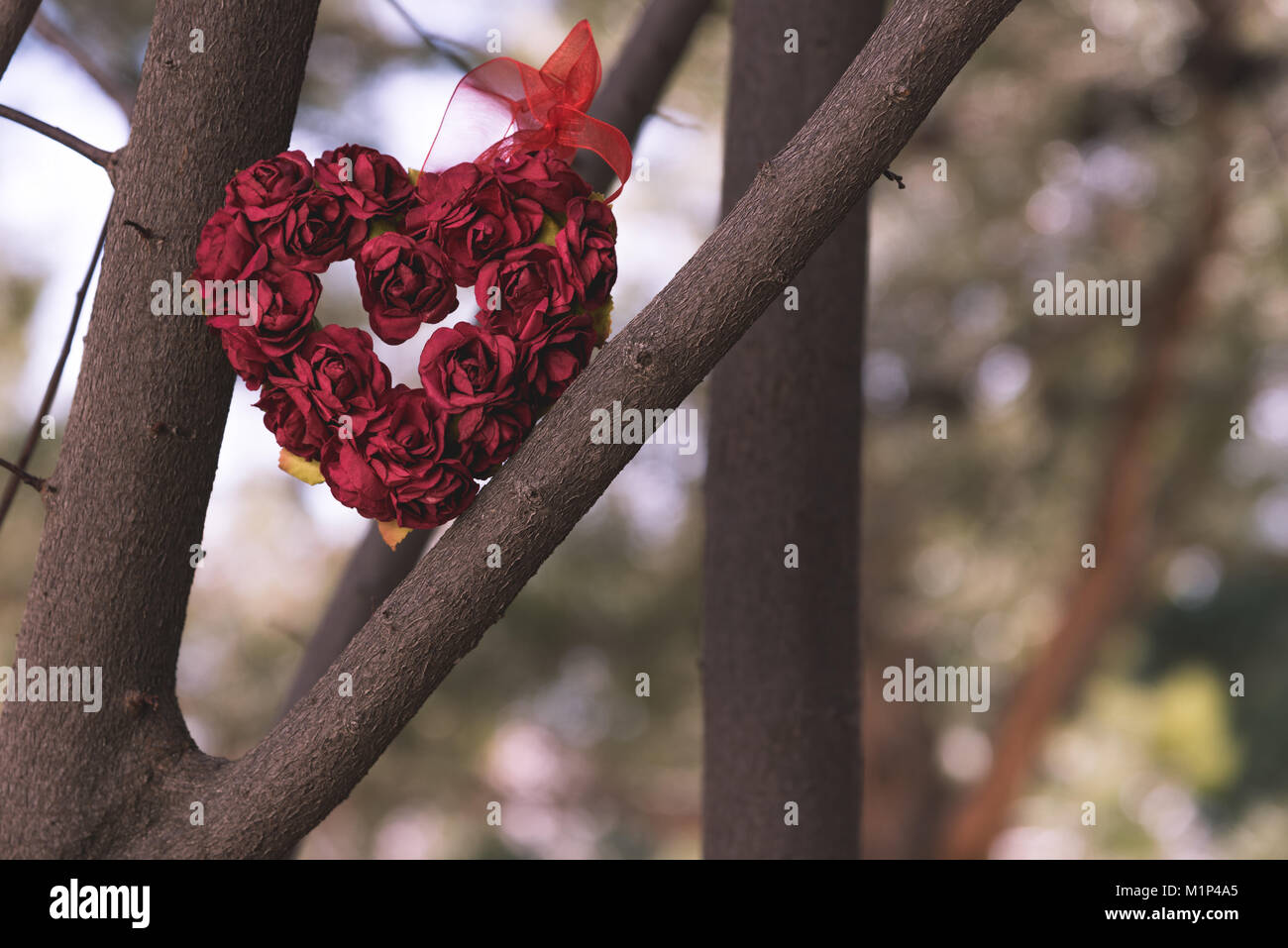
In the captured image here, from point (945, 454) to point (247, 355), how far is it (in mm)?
3006

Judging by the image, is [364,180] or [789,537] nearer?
[364,180]

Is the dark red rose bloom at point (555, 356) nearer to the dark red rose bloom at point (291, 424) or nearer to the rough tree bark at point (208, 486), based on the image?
the rough tree bark at point (208, 486)

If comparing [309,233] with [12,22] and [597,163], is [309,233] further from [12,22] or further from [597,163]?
[597,163]

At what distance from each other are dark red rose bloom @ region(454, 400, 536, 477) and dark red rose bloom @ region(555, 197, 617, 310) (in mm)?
96

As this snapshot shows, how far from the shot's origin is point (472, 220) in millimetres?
742

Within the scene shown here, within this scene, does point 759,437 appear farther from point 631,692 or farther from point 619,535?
point 631,692

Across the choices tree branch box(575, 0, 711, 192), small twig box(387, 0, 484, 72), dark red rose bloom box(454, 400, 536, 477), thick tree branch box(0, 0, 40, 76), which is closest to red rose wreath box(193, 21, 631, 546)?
dark red rose bloom box(454, 400, 536, 477)

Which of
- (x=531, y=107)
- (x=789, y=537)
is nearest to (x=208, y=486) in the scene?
(x=531, y=107)

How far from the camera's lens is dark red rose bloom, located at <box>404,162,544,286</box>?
74 cm

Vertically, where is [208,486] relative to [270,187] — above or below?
below

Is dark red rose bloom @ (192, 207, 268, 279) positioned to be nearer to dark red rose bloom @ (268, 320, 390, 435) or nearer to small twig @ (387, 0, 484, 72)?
dark red rose bloom @ (268, 320, 390, 435)

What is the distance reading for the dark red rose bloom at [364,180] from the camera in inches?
29.2
